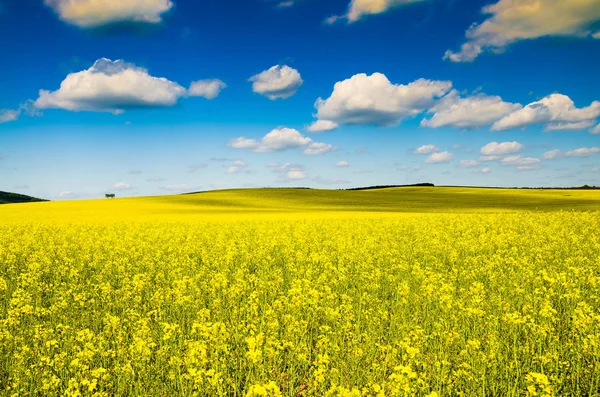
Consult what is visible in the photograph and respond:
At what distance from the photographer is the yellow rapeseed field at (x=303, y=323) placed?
230 inches

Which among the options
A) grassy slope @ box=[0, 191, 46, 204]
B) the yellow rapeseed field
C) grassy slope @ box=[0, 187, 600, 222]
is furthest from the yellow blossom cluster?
grassy slope @ box=[0, 191, 46, 204]

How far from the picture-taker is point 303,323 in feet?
24.5

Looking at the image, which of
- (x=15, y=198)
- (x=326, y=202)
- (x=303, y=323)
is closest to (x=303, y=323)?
(x=303, y=323)

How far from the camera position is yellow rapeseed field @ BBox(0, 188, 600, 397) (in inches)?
230

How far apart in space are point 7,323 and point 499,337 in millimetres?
8996

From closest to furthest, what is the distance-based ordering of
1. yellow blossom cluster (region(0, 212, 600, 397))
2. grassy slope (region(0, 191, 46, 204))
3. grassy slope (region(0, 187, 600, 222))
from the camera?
yellow blossom cluster (region(0, 212, 600, 397))
grassy slope (region(0, 187, 600, 222))
grassy slope (region(0, 191, 46, 204))

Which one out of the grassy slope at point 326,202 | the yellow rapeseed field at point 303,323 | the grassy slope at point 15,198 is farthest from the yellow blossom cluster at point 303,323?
the grassy slope at point 15,198

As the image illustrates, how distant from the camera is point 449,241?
60.3 feet

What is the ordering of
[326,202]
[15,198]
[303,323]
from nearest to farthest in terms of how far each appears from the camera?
1. [303,323]
2. [326,202]
3. [15,198]

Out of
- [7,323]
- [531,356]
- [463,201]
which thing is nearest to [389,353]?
[531,356]

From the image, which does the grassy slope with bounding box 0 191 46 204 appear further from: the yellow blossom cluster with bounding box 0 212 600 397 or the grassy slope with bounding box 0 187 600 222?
the yellow blossom cluster with bounding box 0 212 600 397

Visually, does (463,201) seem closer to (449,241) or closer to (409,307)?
(449,241)

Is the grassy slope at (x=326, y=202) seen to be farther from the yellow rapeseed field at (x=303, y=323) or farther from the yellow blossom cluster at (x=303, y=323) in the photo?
the yellow blossom cluster at (x=303, y=323)

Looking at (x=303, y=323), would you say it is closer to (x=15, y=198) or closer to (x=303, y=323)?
(x=303, y=323)
